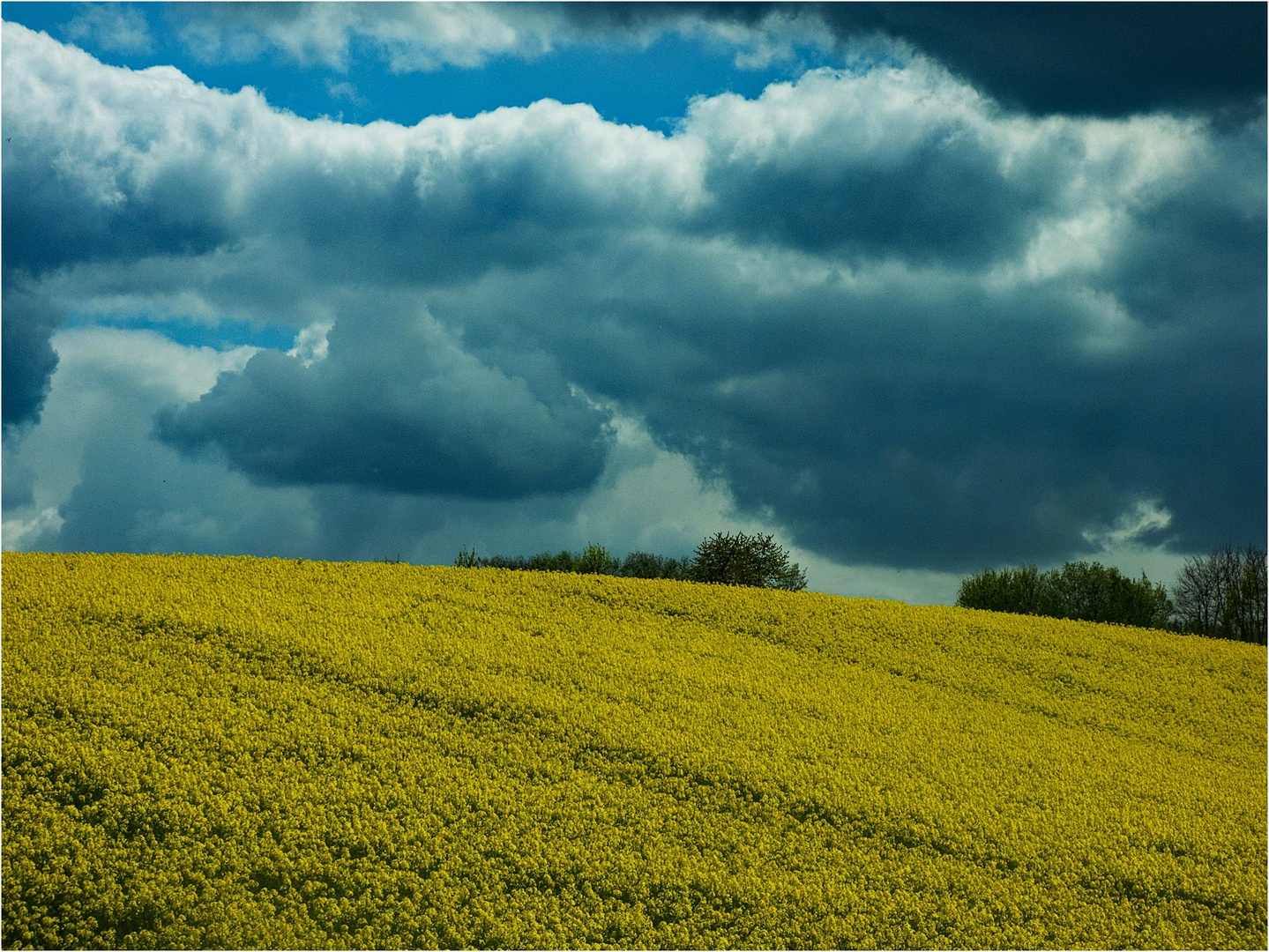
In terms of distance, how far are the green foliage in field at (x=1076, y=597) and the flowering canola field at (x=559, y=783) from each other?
16.7 meters

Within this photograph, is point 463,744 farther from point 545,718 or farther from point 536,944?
point 536,944

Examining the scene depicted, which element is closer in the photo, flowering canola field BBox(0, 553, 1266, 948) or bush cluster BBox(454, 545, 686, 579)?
flowering canola field BBox(0, 553, 1266, 948)

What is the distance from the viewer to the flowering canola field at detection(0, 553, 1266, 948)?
1141 centimetres

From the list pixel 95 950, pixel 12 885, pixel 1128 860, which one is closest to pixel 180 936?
pixel 95 950

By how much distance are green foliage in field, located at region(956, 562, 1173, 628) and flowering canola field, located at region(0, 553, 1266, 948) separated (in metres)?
16.7

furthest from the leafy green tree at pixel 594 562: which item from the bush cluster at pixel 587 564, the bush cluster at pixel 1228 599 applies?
the bush cluster at pixel 1228 599

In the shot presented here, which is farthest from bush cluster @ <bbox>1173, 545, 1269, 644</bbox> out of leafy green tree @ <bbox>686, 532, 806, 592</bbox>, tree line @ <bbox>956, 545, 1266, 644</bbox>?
leafy green tree @ <bbox>686, 532, 806, 592</bbox>

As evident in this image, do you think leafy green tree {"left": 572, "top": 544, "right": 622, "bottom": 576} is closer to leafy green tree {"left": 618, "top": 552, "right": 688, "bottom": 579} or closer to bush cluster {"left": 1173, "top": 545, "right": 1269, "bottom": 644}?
leafy green tree {"left": 618, "top": 552, "right": 688, "bottom": 579}

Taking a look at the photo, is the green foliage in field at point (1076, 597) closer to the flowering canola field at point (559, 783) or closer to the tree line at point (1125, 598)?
the tree line at point (1125, 598)

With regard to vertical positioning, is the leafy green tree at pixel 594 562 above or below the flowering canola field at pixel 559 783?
above

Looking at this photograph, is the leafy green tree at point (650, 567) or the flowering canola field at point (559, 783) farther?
the leafy green tree at point (650, 567)

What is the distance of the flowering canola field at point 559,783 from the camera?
11406mm

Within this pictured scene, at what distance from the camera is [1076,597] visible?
134ft

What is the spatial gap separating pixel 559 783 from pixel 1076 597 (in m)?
34.7
